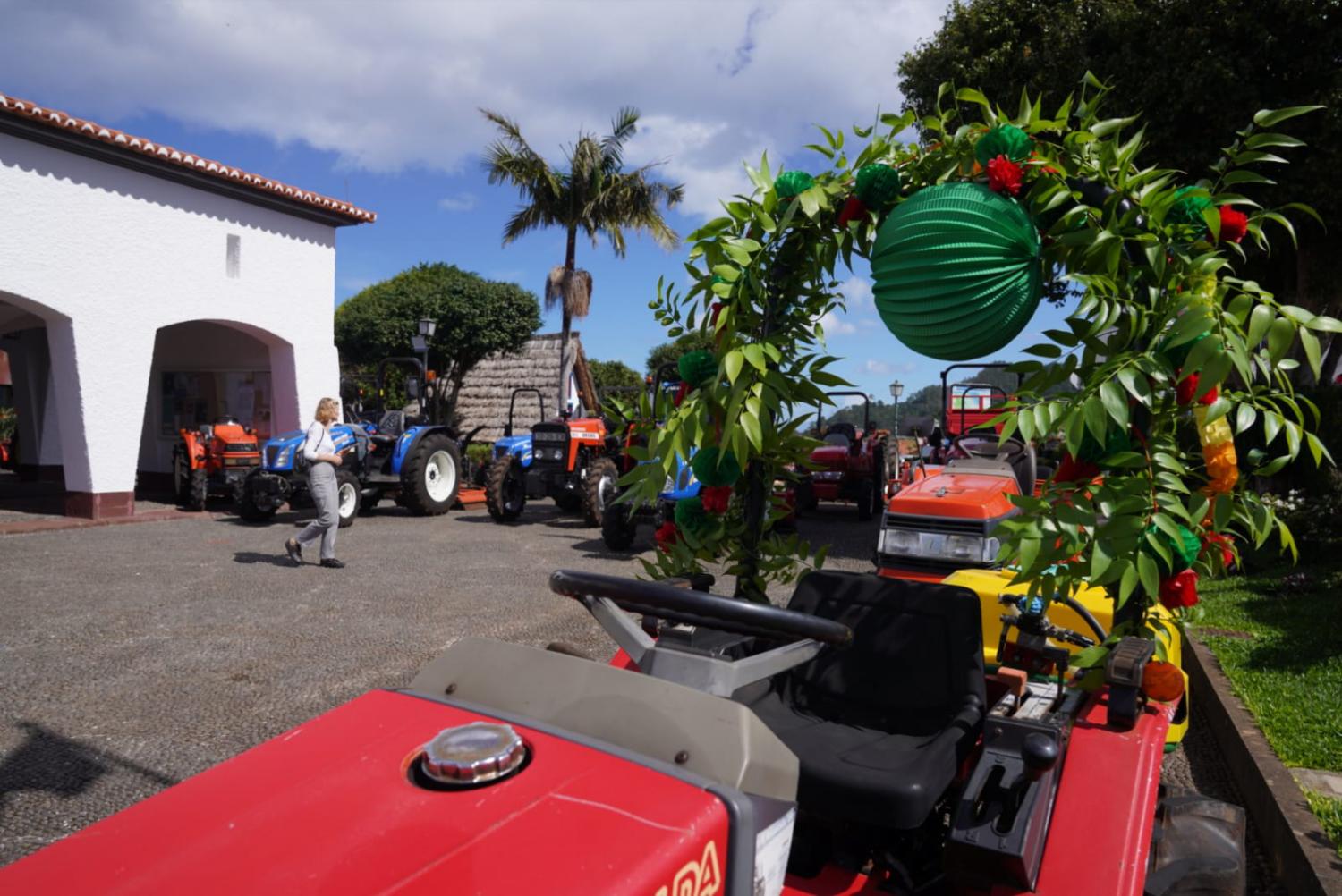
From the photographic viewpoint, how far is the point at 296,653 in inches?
206

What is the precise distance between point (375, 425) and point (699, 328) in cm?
1083

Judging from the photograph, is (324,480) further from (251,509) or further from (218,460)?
(218,460)

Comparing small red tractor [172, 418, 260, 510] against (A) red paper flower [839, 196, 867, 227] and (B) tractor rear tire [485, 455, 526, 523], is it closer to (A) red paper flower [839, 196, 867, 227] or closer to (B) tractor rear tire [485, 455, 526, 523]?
(B) tractor rear tire [485, 455, 526, 523]

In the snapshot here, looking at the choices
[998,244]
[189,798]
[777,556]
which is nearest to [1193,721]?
[777,556]

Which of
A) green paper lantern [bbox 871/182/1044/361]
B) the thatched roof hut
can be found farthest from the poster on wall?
green paper lantern [bbox 871/182/1044/361]

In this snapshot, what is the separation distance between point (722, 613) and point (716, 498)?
1.36m

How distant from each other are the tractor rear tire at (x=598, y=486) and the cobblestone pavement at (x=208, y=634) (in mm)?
605

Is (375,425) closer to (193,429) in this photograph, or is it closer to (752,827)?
(193,429)

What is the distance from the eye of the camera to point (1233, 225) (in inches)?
91.0

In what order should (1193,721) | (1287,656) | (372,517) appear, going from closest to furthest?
(1193,721), (1287,656), (372,517)

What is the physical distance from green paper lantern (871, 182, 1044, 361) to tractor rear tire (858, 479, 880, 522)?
32.9 ft

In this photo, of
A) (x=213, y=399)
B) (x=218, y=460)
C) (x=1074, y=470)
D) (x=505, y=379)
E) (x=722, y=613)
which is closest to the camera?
(x=722, y=613)

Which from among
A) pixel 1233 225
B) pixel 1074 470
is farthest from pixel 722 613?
pixel 1233 225

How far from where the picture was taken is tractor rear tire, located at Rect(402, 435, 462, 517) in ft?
38.4
